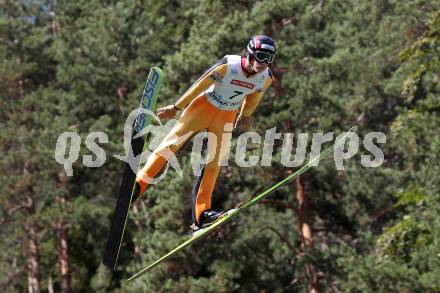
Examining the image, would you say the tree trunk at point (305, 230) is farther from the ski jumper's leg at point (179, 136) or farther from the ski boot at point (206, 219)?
the ski jumper's leg at point (179, 136)

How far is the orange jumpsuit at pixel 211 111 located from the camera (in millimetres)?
7223

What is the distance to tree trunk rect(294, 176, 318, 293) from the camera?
21.7m

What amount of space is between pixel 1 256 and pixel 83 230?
398 centimetres

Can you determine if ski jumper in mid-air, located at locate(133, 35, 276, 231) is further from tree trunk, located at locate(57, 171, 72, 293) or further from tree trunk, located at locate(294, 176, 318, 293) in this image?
tree trunk, located at locate(57, 171, 72, 293)

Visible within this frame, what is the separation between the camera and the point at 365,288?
61.1 ft

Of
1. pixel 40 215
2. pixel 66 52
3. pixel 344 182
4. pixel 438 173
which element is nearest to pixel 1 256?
pixel 40 215

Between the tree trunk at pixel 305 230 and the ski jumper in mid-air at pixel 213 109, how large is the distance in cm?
1430

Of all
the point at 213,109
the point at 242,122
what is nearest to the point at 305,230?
the point at 242,122

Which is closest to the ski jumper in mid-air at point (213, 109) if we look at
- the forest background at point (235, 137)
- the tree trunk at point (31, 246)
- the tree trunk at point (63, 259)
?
the forest background at point (235, 137)

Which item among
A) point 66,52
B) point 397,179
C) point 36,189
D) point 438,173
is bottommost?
point 397,179

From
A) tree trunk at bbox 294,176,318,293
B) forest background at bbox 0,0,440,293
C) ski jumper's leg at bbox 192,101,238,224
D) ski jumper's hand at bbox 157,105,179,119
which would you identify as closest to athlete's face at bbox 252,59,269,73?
ski jumper's leg at bbox 192,101,238,224

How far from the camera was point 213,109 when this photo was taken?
7520 millimetres

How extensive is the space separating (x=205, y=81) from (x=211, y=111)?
0.40 m

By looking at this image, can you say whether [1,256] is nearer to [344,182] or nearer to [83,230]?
[83,230]
